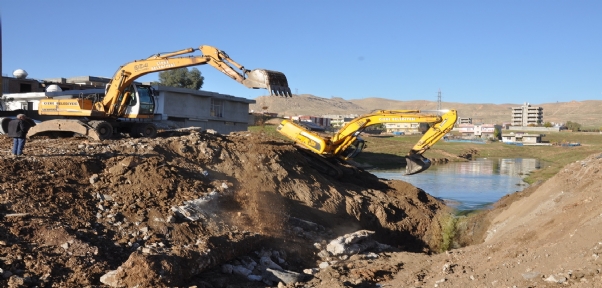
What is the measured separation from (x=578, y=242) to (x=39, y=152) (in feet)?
41.3

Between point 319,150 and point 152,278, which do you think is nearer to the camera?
point 152,278

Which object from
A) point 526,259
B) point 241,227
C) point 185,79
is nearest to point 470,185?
point 241,227

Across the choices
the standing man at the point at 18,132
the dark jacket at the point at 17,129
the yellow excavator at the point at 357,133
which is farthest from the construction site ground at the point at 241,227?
the yellow excavator at the point at 357,133

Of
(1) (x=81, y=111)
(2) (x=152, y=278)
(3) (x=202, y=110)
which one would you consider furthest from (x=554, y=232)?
(3) (x=202, y=110)

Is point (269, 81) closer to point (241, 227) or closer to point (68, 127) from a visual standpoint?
point (241, 227)

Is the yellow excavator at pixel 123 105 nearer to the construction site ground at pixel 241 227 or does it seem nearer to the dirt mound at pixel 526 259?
the construction site ground at pixel 241 227

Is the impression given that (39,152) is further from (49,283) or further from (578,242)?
(578,242)

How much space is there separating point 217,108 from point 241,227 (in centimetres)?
3007

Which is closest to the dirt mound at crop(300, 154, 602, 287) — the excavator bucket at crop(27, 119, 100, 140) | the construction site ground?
the construction site ground

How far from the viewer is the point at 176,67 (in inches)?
757

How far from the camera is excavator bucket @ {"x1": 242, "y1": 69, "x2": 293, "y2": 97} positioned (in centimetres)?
1639

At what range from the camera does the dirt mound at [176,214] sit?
9914 mm

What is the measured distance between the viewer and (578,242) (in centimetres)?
1014

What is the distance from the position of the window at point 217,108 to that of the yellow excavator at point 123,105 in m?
20.2
